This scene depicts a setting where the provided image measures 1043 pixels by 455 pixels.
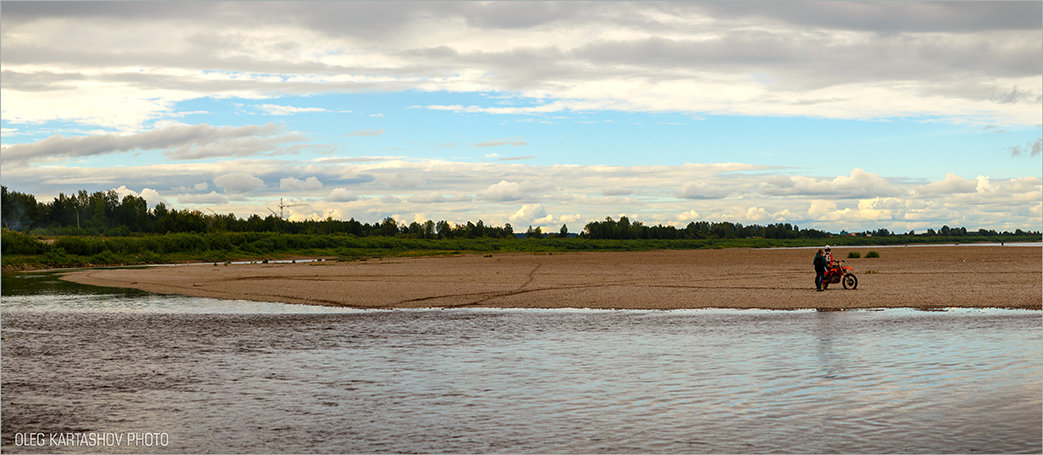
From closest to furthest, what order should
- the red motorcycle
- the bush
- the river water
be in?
the river water, the red motorcycle, the bush

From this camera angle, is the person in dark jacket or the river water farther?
the person in dark jacket

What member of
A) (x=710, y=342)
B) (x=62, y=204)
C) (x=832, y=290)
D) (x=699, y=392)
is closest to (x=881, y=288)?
(x=832, y=290)

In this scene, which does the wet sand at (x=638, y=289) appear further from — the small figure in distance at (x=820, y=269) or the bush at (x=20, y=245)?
the bush at (x=20, y=245)

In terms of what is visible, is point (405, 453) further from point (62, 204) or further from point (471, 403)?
point (62, 204)

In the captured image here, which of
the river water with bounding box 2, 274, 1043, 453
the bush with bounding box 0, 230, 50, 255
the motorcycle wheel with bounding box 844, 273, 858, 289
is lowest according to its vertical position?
the river water with bounding box 2, 274, 1043, 453

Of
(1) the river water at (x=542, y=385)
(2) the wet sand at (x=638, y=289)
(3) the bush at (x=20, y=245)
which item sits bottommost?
(1) the river water at (x=542, y=385)

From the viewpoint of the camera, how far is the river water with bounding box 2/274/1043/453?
1312 centimetres

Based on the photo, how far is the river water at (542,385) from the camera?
13125mm

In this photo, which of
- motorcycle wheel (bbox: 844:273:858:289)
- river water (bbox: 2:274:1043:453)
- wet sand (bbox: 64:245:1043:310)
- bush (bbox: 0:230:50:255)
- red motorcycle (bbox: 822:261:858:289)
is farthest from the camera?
bush (bbox: 0:230:50:255)

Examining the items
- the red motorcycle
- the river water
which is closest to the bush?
the river water

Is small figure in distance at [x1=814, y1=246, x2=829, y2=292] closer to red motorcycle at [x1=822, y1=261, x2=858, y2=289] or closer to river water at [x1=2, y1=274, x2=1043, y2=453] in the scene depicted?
red motorcycle at [x1=822, y1=261, x2=858, y2=289]

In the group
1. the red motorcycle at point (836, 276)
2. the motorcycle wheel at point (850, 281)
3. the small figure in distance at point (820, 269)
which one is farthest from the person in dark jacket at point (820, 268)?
the motorcycle wheel at point (850, 281)

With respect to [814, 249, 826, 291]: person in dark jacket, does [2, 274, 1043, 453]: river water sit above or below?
below

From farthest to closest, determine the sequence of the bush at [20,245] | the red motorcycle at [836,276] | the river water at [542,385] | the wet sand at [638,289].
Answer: the bush at [20,245], the red motorcycle at [836,276], the wet sand at [638,289], the river water at [542,385]
